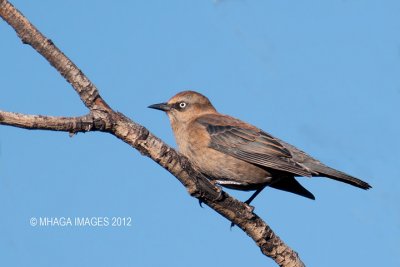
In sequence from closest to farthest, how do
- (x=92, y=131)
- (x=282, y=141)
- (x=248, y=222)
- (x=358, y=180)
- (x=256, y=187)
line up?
1. (x=92, y=131)
2. (x=248, y=222)
3. (x=358, y=180)
4. (x=256, y=187)
5. (x=282, y=141)

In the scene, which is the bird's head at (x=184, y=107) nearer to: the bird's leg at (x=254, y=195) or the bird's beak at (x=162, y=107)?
the bird's beak at (x=162, y=107)

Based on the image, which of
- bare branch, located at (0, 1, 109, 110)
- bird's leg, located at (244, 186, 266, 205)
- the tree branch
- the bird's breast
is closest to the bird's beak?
the bird's breast

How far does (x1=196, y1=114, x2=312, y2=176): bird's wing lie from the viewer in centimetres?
915

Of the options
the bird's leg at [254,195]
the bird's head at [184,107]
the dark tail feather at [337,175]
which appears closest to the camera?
the dark tail feather at [337,175]

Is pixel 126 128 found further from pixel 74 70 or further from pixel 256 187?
pixel 256 187

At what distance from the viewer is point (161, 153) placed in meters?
6.75

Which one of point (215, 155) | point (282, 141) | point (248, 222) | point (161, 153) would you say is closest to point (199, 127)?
point (215, 155)

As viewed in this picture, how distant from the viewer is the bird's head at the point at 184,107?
10.3m

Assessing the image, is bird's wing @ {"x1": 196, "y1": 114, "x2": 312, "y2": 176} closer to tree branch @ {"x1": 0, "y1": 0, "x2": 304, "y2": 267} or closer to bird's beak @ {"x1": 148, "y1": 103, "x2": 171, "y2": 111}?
bird's beak @ {"x1": 148, "y1": 103, "x2": 171, "y2": 111}

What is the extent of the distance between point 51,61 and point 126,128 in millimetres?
1071

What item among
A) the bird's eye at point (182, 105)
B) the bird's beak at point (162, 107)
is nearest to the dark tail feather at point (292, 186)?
the bird's eye at point (182, 105)

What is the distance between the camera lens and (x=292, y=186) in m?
9.55

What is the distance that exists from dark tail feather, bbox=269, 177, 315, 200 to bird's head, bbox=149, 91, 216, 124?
1748 mm

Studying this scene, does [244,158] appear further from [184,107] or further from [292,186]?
[184,107]
